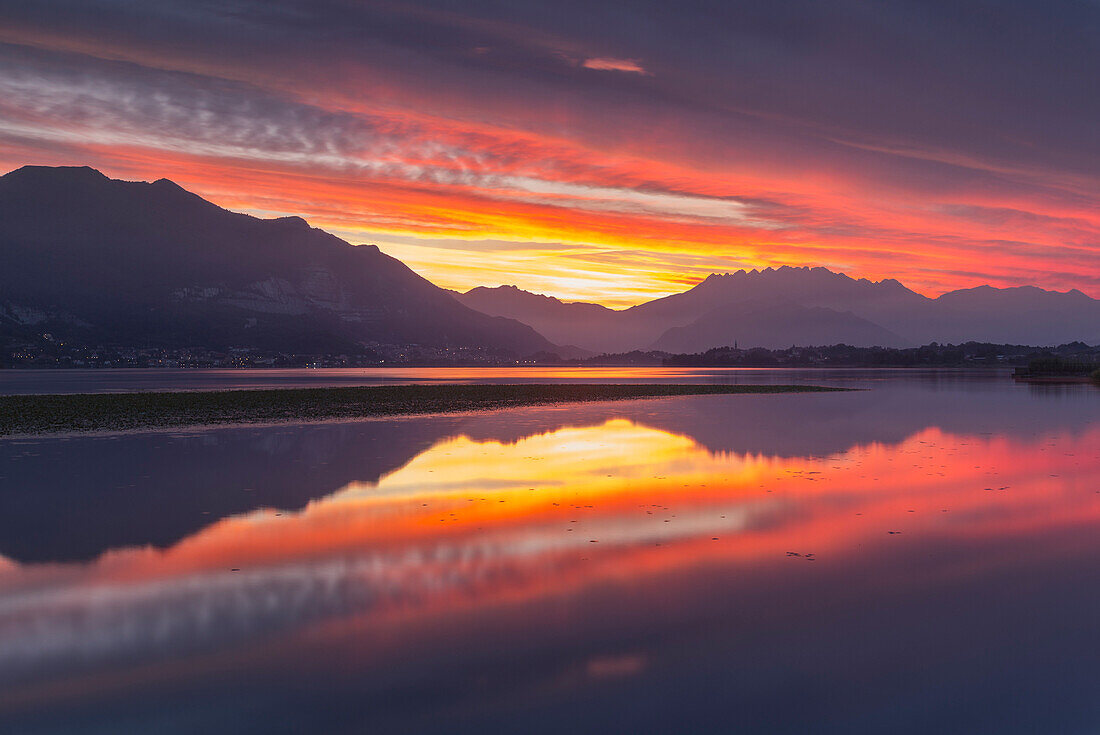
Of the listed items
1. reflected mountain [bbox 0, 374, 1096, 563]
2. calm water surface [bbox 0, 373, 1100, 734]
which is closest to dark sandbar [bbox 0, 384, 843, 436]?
reflected mountain [bbox 0, 374, 1096, 563]

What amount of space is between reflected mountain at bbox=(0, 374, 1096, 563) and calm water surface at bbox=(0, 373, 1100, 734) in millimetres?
233

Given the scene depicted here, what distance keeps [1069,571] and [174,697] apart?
1504 cm

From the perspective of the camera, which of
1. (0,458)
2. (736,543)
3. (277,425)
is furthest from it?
(277,425)

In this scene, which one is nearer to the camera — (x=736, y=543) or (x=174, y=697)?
(x=174, y=697)

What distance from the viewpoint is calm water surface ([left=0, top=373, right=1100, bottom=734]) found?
800cm

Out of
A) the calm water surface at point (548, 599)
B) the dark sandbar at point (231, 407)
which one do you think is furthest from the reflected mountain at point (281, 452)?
the dark sandbar at point (231, 407)

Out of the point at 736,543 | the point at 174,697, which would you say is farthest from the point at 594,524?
the point at 174,697

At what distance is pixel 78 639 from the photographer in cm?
996

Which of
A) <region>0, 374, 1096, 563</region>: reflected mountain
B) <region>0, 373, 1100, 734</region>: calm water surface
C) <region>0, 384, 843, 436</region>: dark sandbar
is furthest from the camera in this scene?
<region>0, 384, 843, 436</region>: dark sandbar

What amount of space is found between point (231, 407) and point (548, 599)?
170ft

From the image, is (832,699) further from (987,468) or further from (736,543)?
(987,468)

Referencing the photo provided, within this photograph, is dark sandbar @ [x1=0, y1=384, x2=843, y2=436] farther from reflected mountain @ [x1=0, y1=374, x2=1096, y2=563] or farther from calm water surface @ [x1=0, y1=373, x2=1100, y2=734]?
calm water surface @ [x1=0, y1=373, x2=1100, y2=734]

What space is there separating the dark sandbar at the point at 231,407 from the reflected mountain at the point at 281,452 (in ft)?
21.0

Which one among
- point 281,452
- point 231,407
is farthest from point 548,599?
point 231,407
